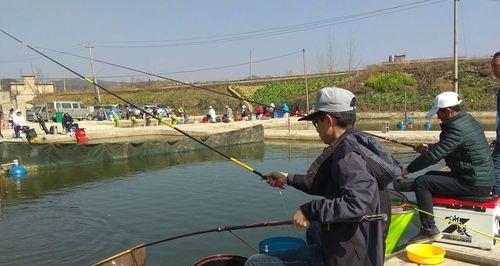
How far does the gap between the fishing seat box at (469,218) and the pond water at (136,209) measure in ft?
9.94

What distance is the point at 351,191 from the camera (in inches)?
92.6

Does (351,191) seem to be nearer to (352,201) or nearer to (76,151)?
(352,201)

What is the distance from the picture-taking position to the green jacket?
174 inches

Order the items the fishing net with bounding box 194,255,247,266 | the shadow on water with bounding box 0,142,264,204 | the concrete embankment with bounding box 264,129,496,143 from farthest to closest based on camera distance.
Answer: the concrete embankment with bounding box 264,129,496,143
the shadow on water with bounding box 0,142,264,204
the fishing net with bounding box 194,255,247,266

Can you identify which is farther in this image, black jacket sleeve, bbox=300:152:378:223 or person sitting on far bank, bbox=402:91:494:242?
person sitting on far bank, bbox=402:91:494:242

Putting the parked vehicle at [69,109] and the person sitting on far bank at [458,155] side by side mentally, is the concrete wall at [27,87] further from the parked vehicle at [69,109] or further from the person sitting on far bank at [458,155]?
the person sitting on far bank at [458,155]

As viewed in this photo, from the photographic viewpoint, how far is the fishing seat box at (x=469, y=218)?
464cm

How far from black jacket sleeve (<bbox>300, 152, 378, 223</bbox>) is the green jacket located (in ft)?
8.07

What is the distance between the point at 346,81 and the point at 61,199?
127 ft

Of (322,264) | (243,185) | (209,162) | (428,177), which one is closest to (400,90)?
(209,162)

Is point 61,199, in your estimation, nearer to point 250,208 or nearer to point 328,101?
point 250,208

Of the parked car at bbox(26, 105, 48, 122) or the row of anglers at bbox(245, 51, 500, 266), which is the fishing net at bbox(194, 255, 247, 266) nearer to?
the row of anglers at bbox(245, 51, 500, 266)

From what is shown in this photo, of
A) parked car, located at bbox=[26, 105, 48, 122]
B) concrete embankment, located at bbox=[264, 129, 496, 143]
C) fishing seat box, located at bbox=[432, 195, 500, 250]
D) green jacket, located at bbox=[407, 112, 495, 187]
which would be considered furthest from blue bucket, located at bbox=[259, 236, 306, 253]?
parked car, located at bbox=[26, 105, 48, 122]

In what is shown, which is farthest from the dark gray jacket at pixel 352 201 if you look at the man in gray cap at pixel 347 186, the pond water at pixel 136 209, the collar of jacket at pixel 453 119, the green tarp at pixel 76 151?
the green tarp at pixel 76 151
